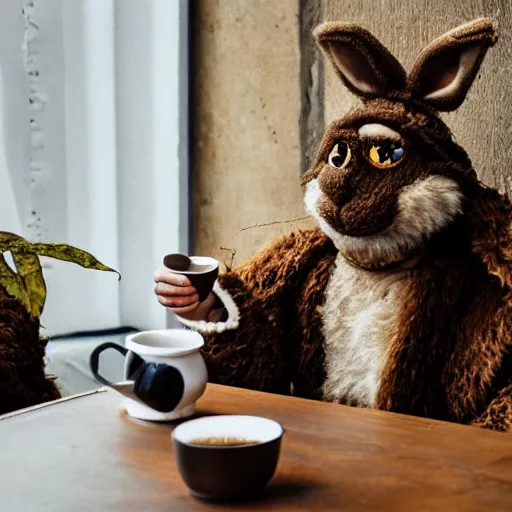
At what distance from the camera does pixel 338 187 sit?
1.12m

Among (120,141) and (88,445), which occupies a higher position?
(120,141)

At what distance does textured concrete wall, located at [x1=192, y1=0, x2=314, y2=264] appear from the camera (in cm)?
153

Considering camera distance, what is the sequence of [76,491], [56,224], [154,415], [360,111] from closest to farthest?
[76,491], [154,415], [360,111], [56,224]

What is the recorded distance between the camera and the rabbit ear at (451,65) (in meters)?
1.06

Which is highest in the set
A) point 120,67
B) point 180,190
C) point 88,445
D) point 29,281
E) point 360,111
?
point 120,67

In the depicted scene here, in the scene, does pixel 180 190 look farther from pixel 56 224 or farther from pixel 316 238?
pixel 316 238

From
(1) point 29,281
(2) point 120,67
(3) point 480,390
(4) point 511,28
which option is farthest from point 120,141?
(3) point 480,390

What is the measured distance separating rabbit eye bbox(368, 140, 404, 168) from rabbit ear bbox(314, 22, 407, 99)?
0.26 feet

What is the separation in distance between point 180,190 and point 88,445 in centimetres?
86

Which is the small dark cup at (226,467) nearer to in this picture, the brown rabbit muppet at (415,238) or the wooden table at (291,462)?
the wooden table at (291,462)

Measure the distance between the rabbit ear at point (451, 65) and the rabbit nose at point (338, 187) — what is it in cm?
15

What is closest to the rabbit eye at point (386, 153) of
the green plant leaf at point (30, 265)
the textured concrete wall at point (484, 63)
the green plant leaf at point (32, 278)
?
the textured concrete wall at point (484, 63)

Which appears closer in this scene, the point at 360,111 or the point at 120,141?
the point at 360,111

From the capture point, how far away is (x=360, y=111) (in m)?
1.13
